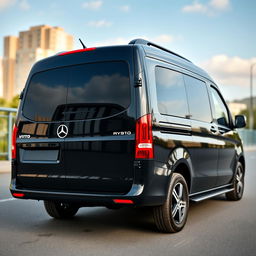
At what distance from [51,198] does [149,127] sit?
135 cm

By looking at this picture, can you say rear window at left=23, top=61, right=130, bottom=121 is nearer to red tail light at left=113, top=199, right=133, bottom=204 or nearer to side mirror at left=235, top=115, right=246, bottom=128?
red tail light at left=113, top=199, right=133, bottom=204

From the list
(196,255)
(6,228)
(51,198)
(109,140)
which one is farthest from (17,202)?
(196,255)

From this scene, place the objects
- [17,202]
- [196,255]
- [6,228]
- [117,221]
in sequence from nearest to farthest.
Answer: [196,255], [6,228], [117,221], [17,202]

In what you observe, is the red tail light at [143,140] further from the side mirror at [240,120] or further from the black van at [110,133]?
the side mirror at [240,120]

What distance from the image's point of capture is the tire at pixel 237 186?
7.84m

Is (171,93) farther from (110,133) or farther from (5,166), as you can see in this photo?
(5,166)

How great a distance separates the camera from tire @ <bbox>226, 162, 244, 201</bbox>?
7838mm

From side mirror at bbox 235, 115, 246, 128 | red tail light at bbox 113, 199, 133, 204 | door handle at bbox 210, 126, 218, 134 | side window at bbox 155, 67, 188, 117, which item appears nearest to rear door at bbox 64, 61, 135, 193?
red tail light at bbox 113, 199, 133, 204

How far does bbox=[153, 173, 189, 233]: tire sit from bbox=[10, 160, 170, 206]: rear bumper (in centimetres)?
15

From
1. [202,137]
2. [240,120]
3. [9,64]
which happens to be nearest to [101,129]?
[202,137]

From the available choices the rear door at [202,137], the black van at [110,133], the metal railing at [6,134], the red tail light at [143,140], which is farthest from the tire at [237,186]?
the metal railing at [6,134]

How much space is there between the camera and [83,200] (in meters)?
4.78

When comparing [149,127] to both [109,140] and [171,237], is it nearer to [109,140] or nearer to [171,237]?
[109,140]

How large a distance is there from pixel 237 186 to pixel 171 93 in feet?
10.7
